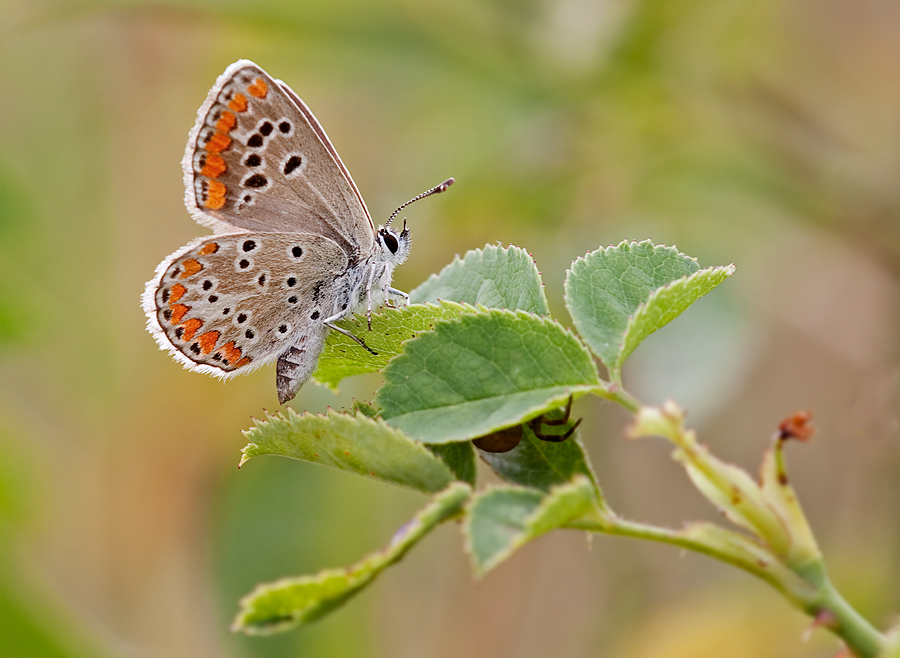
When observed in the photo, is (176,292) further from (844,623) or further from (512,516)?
(844,623)

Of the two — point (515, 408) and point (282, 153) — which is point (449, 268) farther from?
point (282, 153)

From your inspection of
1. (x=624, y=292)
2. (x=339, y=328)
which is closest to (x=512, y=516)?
(x=624, y=292)

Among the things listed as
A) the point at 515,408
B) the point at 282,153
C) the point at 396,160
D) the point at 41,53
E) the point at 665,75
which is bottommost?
the point at 515,408

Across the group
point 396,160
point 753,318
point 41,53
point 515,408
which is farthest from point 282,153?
point 41,53

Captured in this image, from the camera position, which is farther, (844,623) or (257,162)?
(257,162)

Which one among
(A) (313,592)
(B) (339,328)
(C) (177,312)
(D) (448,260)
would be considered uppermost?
(D) (448,260)

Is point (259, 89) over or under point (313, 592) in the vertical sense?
over

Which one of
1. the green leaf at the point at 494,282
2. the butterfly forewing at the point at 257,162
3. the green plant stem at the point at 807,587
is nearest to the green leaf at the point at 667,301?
the green leaf at the point at 494,282
